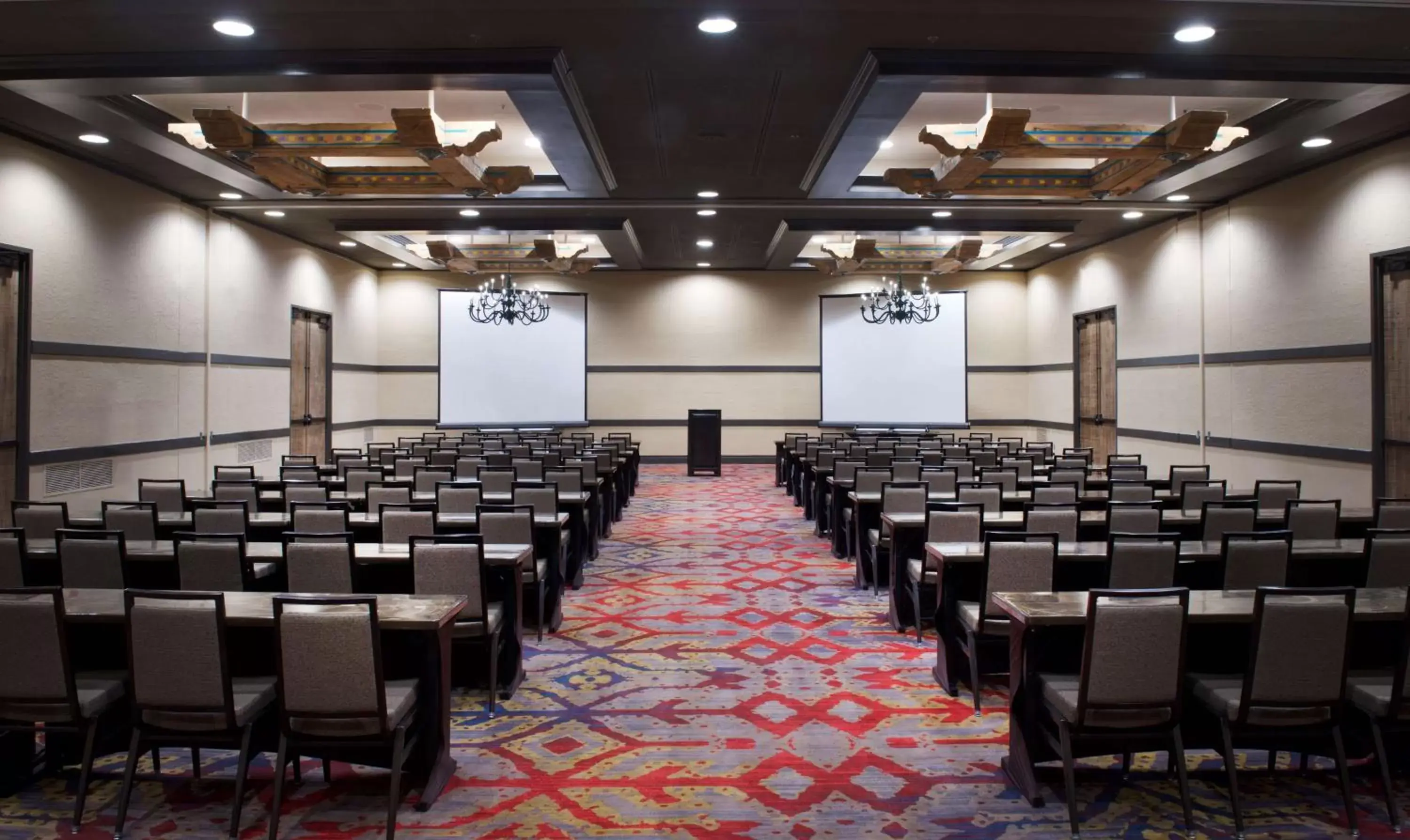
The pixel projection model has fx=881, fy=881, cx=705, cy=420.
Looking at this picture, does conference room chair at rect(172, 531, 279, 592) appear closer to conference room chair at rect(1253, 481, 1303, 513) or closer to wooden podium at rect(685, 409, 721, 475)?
conference room chair at rect(1253, 481, 1303, 513)

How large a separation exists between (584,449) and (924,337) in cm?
888

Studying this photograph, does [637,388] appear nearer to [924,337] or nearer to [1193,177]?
[924,337]

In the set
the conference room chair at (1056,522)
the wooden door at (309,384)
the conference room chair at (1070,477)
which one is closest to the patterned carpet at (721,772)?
the conference room chair at (1056,522)

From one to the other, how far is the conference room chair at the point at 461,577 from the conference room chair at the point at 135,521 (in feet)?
8.22

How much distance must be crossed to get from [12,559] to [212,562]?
121 centimetres

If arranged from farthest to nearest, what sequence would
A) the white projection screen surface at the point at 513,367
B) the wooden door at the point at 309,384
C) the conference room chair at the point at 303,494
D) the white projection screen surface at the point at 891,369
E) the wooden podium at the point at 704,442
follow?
1. the white projection screen surface at the point at 891,369
2. the white projection screen surface at the point at 513,367
3. the wooden podium at the point at 704,442
4. the wooden door at the point at 309,384
5. the conference room chair at the point at 303,494

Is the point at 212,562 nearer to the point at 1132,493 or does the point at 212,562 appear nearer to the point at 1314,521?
the point at 1132,493

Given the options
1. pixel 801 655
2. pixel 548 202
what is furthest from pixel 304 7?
pixel 548 202

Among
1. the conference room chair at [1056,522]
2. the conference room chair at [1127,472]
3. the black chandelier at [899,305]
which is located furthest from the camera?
the black chandelier at [899,305]

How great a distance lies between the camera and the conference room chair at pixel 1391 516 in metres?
5.77

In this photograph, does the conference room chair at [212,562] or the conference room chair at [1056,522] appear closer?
the conference room chair at [212,562]

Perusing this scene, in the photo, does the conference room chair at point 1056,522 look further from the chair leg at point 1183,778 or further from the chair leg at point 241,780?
the chair leg at point 241,780

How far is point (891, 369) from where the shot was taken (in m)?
18.2

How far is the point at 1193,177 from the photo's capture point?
9844 millimetres
